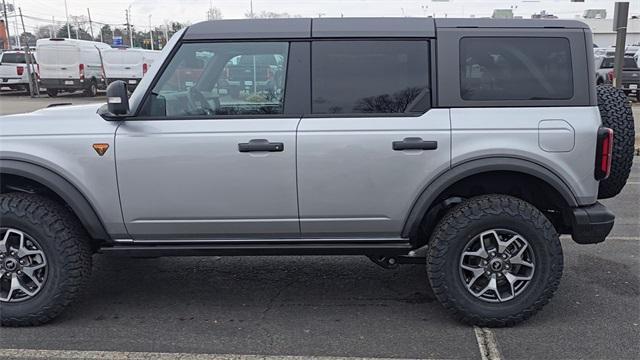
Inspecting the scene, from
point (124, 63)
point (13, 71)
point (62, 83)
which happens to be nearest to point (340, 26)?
point (62, 83)

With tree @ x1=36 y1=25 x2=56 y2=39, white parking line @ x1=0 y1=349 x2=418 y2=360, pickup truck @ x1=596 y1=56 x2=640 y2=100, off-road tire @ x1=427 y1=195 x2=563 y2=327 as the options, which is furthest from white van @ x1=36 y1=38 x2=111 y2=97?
tree @ x1=36 y1=25 x2=56 y2=39

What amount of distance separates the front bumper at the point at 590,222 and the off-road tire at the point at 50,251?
9.79ft

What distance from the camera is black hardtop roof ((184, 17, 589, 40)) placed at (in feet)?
11.5

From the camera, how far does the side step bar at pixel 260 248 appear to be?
3.55m

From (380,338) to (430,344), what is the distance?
290 mm

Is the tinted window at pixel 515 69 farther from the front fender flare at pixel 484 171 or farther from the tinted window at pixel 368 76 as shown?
A: the front fender flare at pixel 484 171

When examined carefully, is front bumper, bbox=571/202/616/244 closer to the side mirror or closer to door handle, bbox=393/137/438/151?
door handle, bbox=393/137/438/151

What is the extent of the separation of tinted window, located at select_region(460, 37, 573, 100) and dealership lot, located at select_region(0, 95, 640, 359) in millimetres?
1422

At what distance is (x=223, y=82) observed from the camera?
3527mm

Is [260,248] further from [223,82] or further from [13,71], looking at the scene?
[13,71]

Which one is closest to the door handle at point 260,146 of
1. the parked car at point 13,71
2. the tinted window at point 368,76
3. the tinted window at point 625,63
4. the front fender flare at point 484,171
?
the tinted window at point 368,76

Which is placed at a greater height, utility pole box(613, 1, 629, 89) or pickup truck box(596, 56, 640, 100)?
utility pole box(613, 1, 629, 89)

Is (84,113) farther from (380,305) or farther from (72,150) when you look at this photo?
(380,305)

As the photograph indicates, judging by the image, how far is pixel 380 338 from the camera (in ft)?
11.2
